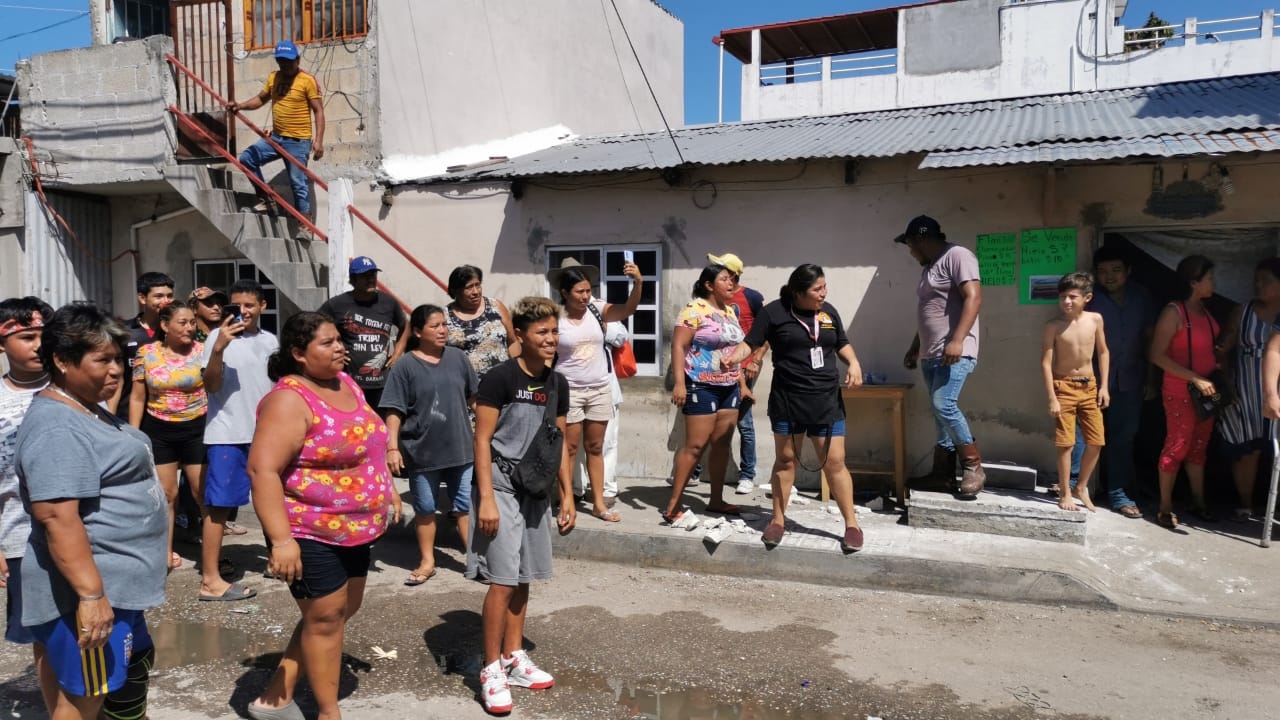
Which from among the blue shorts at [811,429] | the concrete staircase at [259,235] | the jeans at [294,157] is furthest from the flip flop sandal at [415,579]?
the jeans at [294,157]

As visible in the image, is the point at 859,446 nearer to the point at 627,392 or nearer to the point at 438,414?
the point at 627,392

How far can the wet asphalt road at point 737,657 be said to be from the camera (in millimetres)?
3900

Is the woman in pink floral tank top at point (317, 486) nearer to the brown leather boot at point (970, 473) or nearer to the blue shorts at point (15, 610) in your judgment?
the blue shorts at point (15, 610)

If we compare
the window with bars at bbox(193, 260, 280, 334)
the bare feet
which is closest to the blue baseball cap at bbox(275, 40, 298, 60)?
the window with bars at bbox(193, 260, 280, 334)

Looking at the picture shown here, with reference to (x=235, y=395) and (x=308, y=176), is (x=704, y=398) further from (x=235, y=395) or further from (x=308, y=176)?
(x=308, y=176)

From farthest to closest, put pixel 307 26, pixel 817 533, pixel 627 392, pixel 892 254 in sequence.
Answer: pixel 307 26 < pixel 627 392 < pixel 892 254 < pixel 817 533

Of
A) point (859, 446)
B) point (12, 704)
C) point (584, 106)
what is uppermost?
point (584, 106)

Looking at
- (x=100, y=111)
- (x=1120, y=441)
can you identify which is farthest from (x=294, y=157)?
(x=1120, y=441)

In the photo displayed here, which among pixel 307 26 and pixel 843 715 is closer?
pixel 843 715

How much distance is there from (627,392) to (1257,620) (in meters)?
Answer: 5.08

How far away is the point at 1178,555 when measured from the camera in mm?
5641

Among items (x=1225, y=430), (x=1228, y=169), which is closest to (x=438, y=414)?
(x=1225, y=430)

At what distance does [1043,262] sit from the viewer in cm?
693

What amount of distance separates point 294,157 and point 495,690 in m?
7.25
